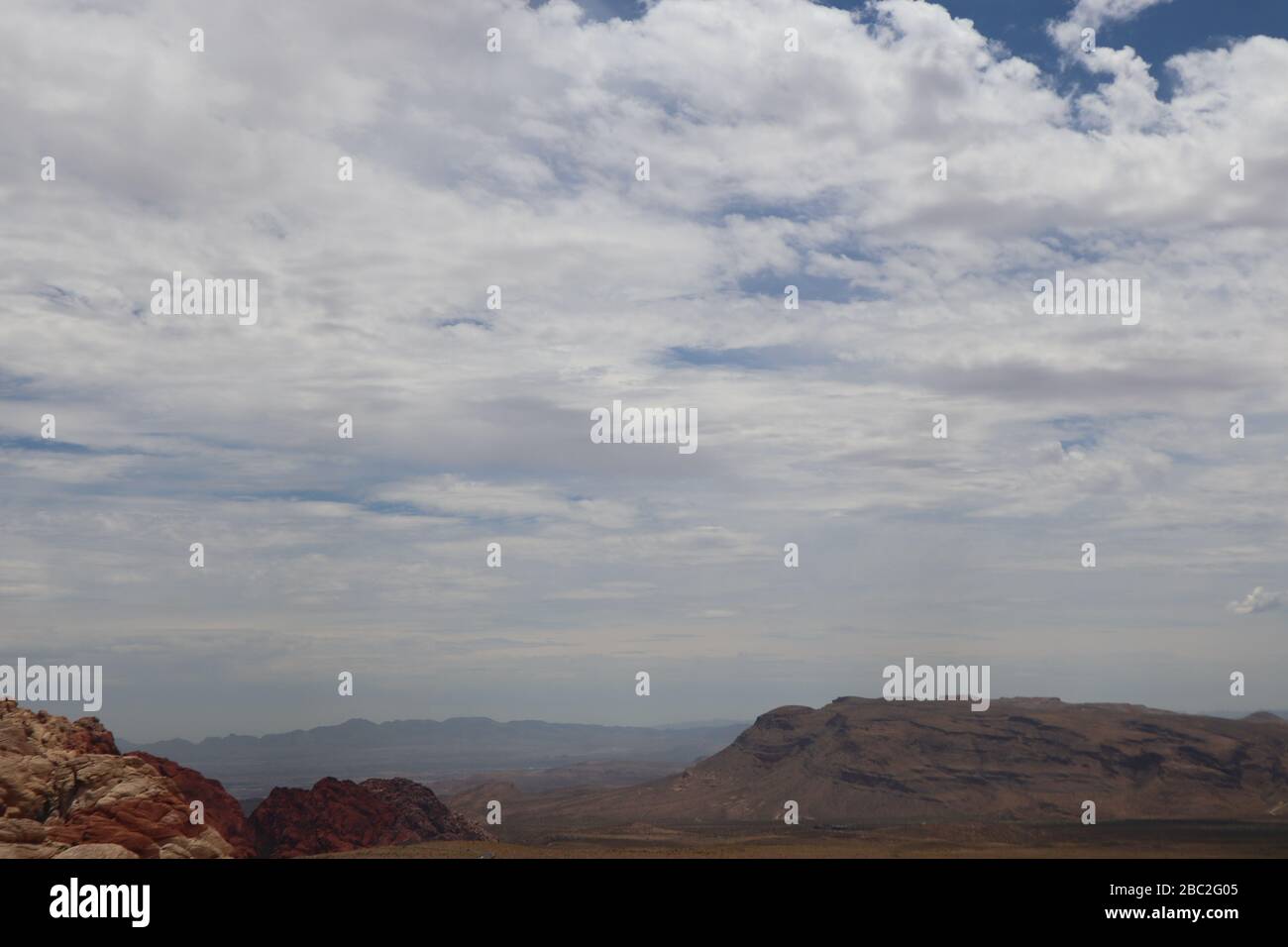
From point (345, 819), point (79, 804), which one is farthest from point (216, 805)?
point (79, 804)

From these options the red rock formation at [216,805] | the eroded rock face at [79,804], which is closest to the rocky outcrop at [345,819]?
the red rock formation at [216,805]

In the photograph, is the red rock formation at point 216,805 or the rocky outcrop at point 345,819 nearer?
the red rock formation at point 216,805

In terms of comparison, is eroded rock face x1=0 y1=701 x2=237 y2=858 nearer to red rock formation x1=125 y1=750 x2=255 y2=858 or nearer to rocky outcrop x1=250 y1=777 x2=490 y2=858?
red rock formation x1=125 y1=750 x2=255 y2=858

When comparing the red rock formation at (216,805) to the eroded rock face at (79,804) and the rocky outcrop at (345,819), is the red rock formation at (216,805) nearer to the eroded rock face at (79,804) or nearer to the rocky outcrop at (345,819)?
the rocky outcrop at (345,819)
